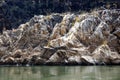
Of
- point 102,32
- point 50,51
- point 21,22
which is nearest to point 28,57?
point 50,51

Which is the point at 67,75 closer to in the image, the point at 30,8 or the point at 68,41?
the point at 68,41

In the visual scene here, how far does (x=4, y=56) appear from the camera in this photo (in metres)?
120

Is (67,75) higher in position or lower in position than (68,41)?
higher

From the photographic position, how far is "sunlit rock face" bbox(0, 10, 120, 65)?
10162cm

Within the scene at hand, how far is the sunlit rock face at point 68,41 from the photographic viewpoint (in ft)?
333

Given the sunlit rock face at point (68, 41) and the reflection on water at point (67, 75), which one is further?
the sunlit rock face at point (68, 41)

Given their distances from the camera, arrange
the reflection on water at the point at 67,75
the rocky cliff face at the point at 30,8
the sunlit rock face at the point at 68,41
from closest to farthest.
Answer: the reflection on water at the point at 67,75, the sunlit rock face at the point at 68,41, the rocky cliff face at the point at 30,8

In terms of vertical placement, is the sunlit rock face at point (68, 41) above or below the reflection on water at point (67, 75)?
below

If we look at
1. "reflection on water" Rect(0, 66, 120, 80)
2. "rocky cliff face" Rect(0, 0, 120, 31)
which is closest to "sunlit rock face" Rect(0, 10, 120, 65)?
"rocky cliff face" Rect(0, 0, 120, 31)

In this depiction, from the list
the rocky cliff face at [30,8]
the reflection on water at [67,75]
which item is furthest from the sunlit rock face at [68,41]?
the reflection on water at [67,75]

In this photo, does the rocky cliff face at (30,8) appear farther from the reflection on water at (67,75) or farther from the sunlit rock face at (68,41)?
the reflection on water at (67,75)

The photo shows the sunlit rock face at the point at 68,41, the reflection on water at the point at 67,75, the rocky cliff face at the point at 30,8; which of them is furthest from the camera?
the rocky cliff face at the point at 30,8

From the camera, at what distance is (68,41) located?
10638 centimetres

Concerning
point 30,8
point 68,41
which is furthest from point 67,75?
point 30,8
